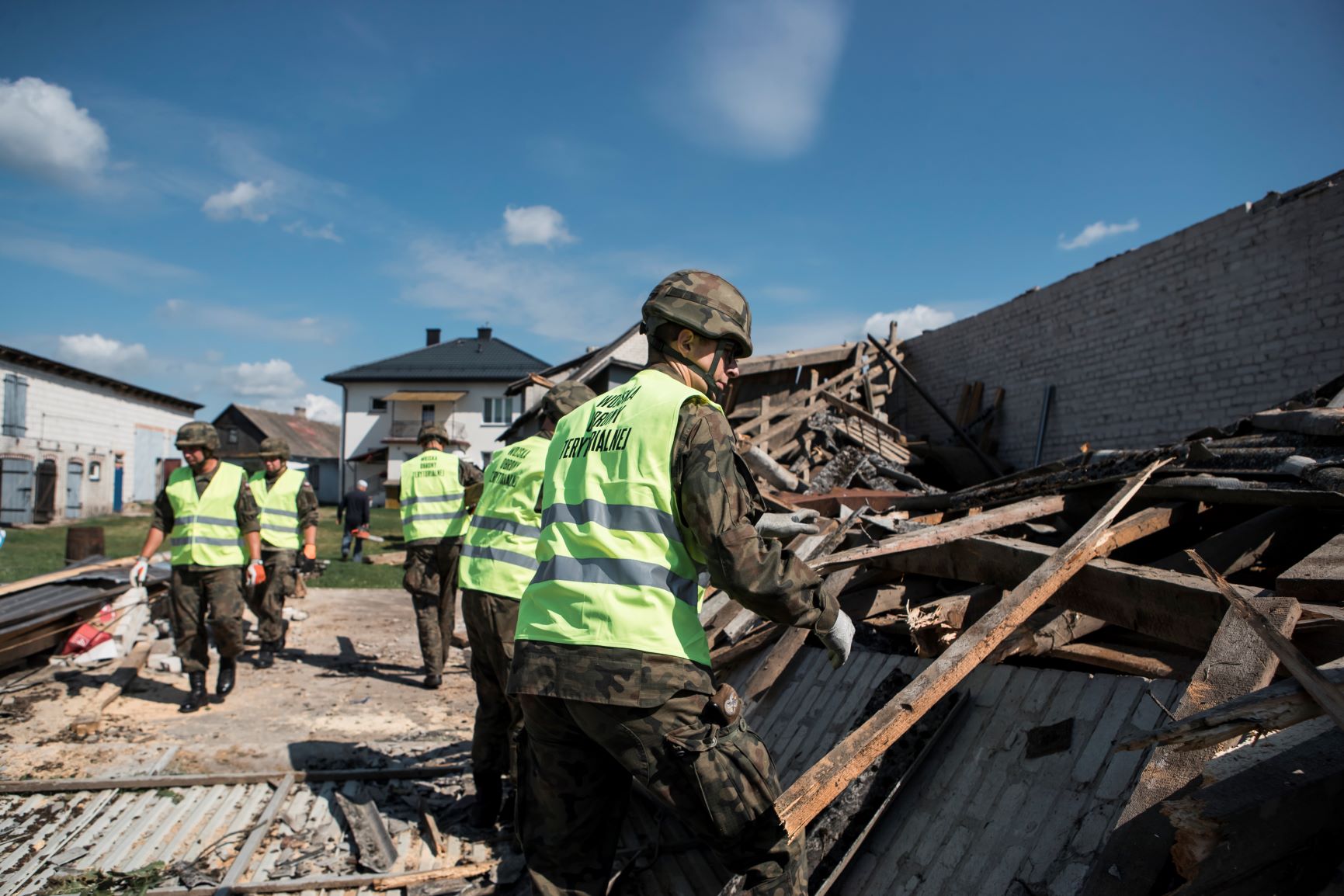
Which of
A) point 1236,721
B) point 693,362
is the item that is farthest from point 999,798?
point 693,362

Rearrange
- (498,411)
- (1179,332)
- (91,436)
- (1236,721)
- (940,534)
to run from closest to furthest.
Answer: (1236,721), (940,534), (1179,332), (91,436), (498,411)

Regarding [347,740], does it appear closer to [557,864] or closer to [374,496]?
[557,864]

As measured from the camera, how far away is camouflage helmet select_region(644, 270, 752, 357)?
223cm

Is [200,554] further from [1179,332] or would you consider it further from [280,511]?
[1179,332]

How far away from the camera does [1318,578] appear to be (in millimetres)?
2279

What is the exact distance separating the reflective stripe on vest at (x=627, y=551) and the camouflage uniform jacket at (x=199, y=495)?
4705 mm

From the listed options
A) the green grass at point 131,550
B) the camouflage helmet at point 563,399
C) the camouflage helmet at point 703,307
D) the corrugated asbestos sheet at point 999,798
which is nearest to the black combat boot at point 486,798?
the corrugated asbestos sheet at point 999,798

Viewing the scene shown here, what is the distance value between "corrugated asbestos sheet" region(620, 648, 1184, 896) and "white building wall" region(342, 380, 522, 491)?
34214mm

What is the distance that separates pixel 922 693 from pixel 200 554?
531cm

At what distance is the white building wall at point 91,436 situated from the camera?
26297mm

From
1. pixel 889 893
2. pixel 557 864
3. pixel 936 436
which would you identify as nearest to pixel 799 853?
pixel 889 893

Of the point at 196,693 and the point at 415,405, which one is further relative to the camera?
the point at 415,405

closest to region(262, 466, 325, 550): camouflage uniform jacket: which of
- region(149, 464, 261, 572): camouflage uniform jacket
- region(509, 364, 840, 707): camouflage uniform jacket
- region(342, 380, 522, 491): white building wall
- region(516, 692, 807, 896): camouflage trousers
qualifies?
region(149, 464, 261, 572): camouflage uniform jacket

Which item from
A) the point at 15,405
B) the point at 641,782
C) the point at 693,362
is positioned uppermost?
the point at 15,405
